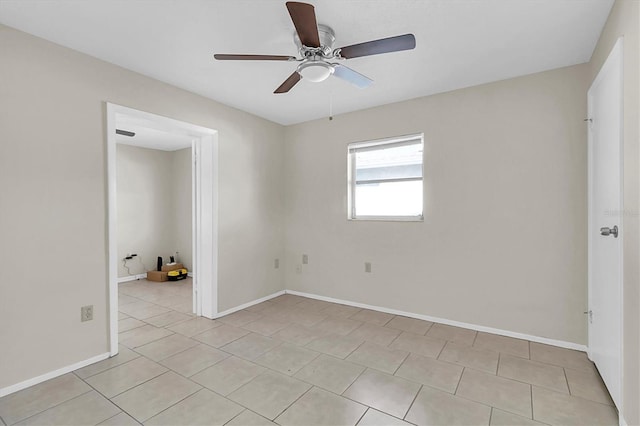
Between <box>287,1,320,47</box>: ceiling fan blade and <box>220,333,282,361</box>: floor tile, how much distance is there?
7.98 ft

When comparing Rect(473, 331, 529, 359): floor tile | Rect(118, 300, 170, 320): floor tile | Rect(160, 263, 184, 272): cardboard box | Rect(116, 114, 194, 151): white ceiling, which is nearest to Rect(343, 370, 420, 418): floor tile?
Rect(473, 331, 529, 359): floor tile

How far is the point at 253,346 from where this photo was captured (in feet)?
8.90

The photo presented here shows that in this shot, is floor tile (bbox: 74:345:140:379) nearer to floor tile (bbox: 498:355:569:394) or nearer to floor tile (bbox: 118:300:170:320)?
floor tile (bbox: 118:300:170:320)

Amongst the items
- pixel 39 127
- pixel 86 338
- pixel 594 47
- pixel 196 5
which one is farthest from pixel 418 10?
pixel 86 338

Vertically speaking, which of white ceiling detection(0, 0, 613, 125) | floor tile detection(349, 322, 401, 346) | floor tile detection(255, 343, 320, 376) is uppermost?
white ceiling detection(0, 0, 613, 125)

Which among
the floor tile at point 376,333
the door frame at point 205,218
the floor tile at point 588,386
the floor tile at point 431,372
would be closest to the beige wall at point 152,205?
the door frame at point 205,218

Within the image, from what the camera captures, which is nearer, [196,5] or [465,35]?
[196,5]

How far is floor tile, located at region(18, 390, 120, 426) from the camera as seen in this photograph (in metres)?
1.73

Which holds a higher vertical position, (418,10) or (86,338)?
(418,10)

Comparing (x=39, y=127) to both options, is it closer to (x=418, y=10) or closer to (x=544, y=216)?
(x=418, y=10)

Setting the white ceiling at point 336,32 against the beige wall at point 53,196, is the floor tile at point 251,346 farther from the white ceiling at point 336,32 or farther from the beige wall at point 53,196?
the white ceiling at point 336,32

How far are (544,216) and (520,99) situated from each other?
114 centimetres

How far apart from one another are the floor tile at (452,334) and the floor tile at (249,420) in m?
1.87

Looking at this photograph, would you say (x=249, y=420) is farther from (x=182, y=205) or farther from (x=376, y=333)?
(x=182, y=205)
